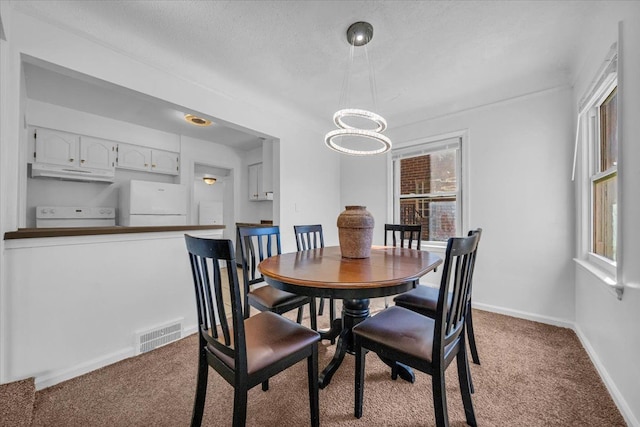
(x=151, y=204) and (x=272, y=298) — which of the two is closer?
(x=272, y=298)

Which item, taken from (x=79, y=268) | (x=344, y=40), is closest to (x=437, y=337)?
(x=344, y=40)

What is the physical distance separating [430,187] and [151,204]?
393 centimetres

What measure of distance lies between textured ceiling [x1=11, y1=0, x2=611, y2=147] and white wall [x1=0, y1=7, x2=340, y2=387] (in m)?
0.13

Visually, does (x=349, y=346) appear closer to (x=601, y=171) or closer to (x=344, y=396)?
Result: (x=344, y=396)

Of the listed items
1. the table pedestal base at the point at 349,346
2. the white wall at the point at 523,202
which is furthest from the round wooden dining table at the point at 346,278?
the white wall at the point at 523,202

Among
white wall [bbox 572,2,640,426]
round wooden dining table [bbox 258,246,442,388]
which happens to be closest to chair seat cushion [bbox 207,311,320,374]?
round wooden dining table [bbox 258,246,442,388]

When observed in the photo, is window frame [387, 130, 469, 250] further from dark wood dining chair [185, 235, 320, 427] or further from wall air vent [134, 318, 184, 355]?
wall air vent [134, 318, 184, 355]

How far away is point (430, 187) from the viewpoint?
349cm

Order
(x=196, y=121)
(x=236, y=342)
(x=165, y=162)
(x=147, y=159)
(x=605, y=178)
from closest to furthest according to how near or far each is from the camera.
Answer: (x=236, y=342) < (x=605, y=178) < (x=196, y=121) < (x=147, y=159) < (x=165, y=162)

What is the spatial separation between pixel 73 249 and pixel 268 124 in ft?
7.12

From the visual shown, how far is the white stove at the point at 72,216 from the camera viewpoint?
3.38 m

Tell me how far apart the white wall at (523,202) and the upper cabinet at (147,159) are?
13.8 feet

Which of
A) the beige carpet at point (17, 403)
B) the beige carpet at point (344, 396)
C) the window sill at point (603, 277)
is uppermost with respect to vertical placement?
the window sill at point (603, 277)

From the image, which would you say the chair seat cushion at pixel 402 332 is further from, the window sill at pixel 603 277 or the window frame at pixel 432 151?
the window frame at pixel 432 151
